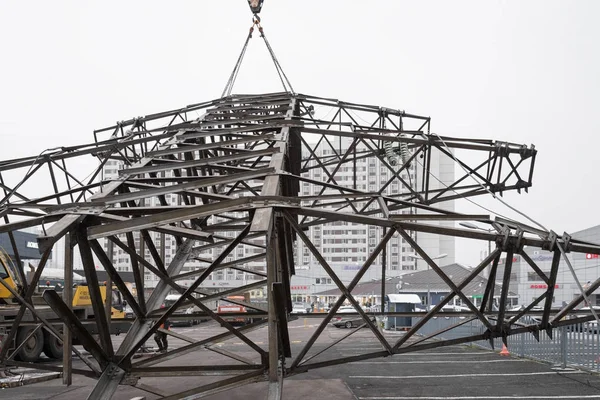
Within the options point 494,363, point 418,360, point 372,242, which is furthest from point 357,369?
point 372,242

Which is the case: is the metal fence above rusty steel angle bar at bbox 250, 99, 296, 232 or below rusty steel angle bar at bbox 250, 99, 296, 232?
Result: below

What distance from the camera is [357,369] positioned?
1791 centimetres

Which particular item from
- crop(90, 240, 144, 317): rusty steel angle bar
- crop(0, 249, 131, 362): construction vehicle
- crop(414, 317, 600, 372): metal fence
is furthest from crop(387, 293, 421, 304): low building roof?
crop(90, 240, 144, 317): rusty steel angle bar

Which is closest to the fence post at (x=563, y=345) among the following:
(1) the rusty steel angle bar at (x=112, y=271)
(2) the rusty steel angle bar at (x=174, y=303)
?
(2) the rusty steel angle bar at (x=174, y=303)

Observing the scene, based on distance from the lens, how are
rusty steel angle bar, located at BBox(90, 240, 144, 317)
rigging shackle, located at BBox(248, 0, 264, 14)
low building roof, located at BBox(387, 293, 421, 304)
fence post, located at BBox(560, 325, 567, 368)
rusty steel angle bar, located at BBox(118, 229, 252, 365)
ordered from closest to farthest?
rusty steel angle bar, located at BBox(118, 229, 252, 365) < rusty steel angle bar, located at BBox(90, 240, 144, 317) < fence post, located at BBox(560, 325, 567, 368) < rigging shackle, located at BBox(248, 0, 264, 14) < low building roof, located at BBox(387, 293, 421, 304)

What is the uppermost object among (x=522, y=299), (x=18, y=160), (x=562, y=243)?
(x=18, y=160)

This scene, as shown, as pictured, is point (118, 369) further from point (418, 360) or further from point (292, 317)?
point (418, 360)

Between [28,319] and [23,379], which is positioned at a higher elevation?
[28,319]

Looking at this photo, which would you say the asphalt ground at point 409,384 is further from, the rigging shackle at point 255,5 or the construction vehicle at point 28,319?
the rigging shackle at point 255,5

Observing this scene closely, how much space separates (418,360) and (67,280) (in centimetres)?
1424

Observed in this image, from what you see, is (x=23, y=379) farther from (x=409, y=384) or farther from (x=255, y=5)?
(x=255, y=5)

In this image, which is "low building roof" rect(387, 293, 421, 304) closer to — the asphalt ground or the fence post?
the asphalt ground

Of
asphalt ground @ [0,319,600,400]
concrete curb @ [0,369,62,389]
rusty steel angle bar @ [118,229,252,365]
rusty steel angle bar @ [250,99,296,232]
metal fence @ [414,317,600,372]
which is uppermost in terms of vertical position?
rusty steel angle bar @ [250,99,296,232]

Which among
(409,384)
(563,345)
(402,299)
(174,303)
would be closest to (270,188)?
(174,303)
